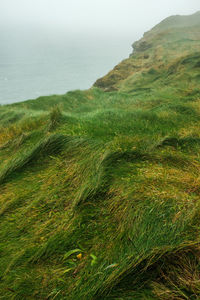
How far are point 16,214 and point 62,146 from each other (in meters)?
1.61

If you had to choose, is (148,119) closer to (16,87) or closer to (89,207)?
(89,207)

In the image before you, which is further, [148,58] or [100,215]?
[148,58]

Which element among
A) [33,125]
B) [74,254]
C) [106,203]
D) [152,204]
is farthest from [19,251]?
[33,125]

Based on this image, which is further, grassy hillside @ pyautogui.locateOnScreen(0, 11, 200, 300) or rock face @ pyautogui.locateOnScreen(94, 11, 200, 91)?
rock face @ pyautogui.locateOnScreen(94, 11, 200, 91)

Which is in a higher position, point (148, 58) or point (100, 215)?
point (148, 58)

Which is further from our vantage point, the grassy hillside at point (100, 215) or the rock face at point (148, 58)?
the rock face at point (148, 58)

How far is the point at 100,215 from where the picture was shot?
2498 mm

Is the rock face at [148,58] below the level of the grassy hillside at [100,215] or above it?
above

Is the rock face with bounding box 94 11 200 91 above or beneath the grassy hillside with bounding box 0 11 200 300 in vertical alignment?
above

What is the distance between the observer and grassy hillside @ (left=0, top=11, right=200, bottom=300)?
1.73m

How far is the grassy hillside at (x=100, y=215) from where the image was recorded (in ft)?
5.69

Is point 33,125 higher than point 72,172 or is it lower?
higher

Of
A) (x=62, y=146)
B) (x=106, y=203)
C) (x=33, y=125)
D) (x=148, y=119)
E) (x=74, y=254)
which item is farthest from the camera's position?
(x=33, y=125)

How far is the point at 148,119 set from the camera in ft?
18.2
